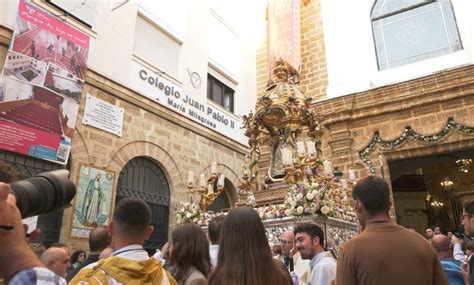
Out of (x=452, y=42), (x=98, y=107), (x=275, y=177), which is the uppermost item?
(x=452, y=42)

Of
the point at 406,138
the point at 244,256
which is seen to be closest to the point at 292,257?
the point at 244,256

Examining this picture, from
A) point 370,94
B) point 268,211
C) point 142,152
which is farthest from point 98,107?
point 370,94

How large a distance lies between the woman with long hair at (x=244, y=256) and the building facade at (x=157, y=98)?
5445 millimetres

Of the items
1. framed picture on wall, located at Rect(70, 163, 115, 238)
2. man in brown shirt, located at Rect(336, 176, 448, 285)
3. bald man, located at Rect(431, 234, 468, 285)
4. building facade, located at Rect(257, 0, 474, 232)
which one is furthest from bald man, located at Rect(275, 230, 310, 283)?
building facade, located at Rect(257, 0, 474, 232)

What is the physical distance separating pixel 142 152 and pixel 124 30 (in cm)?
282

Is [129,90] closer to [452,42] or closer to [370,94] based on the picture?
[370,94]

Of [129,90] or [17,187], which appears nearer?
[17,187]

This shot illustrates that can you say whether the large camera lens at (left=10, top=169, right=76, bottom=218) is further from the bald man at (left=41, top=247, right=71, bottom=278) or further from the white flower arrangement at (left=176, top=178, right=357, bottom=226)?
the white flower arrangement at (left=176, top=178, right=357, bottom=226)

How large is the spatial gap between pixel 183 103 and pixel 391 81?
5216mm

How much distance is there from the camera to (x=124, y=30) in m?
8.73

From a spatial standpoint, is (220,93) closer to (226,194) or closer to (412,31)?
(226,194)

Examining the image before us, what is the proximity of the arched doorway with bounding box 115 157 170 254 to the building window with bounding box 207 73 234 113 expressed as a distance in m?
3.34

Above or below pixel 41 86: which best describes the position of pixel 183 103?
above

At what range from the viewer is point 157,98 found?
9.20 m
